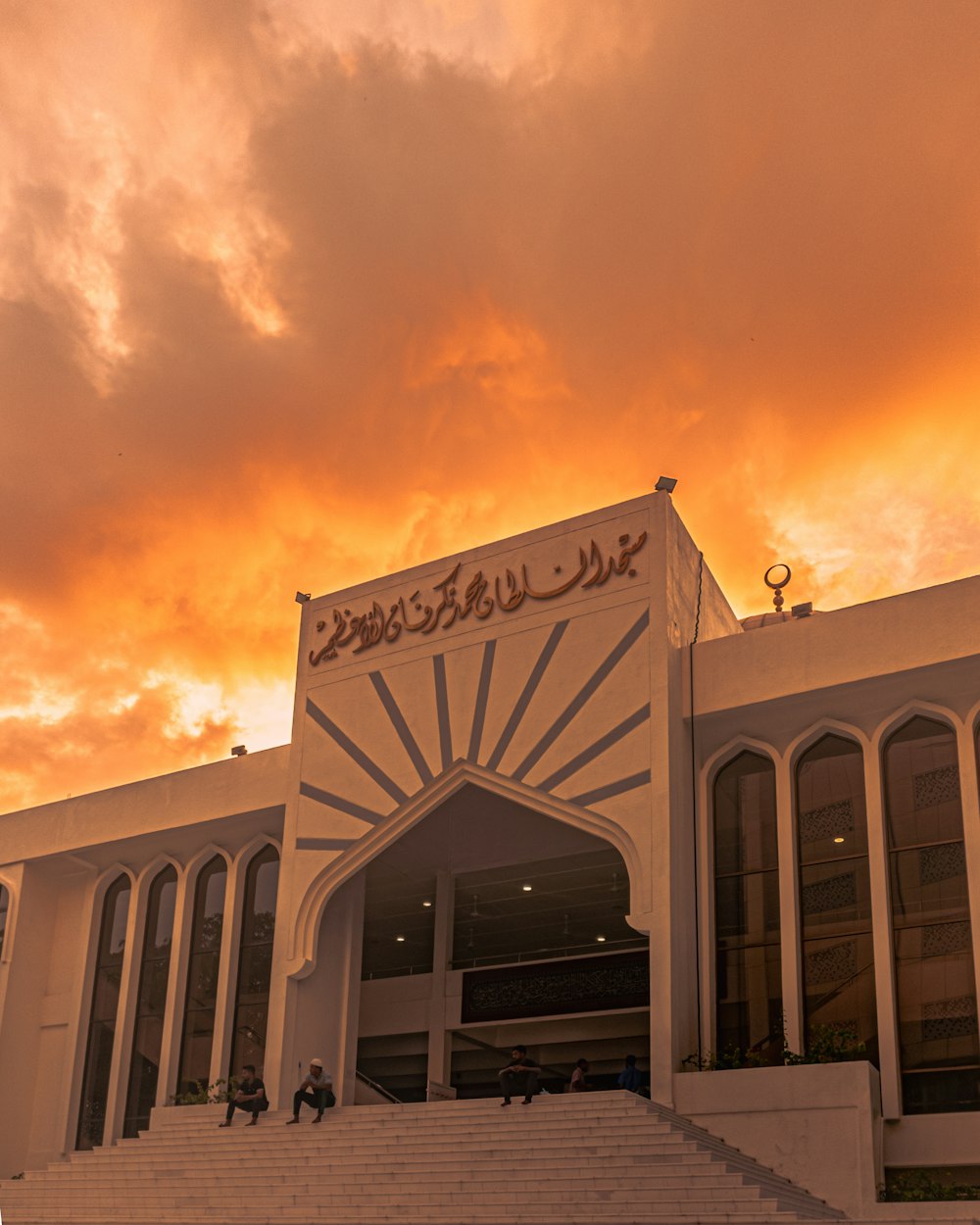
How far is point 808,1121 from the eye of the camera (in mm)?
13312

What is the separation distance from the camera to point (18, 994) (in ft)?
70.2

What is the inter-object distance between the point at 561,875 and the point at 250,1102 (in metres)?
5.53

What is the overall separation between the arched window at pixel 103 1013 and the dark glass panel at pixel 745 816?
9950 mm

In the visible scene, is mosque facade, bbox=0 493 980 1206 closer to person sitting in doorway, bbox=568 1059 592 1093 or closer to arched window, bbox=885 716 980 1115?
arched window, bbox=885 716 980 1115

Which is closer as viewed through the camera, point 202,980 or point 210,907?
point 202,980

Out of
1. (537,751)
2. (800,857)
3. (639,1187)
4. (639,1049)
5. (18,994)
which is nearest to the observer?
(639,1187)

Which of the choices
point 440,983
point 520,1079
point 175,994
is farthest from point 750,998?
point 175,994

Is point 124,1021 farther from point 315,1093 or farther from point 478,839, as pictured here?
point 478,839

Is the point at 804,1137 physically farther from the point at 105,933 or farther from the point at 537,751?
the point at 105,933

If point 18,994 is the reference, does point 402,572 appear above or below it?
above

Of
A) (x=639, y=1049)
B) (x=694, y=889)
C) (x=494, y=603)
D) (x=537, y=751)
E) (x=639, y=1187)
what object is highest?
(x=494, y=603)

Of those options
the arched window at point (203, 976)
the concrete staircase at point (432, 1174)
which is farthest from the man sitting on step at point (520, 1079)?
the arched window at point (203, 976)

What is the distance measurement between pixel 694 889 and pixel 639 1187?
436cm

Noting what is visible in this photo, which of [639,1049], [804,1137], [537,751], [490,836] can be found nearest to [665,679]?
[537,751]
